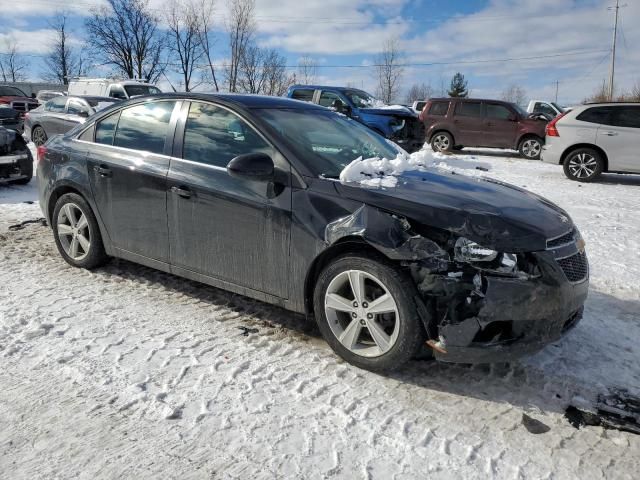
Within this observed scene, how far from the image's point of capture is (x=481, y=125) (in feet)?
54.0

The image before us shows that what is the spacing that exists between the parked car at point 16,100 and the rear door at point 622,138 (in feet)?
72.7

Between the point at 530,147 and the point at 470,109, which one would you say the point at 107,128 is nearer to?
the point at 470,109

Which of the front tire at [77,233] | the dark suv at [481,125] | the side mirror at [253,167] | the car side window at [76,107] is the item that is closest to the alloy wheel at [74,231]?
the front tire at [77,233]

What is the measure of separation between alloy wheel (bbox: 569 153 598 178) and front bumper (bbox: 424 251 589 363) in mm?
9673

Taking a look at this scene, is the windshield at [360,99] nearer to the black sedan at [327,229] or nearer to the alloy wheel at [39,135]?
the alloy wheel at [39,135]

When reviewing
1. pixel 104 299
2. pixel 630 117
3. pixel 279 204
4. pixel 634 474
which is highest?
pixel 630 117

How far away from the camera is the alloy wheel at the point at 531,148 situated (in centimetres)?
1599

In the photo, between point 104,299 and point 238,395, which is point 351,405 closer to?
point 238,395

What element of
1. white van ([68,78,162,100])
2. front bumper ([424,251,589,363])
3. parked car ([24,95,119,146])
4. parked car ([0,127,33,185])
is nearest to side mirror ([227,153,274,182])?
front bumper ([424,251,589,363])

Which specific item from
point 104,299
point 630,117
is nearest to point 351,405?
point 104,299

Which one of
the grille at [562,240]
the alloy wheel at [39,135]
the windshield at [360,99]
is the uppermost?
the windshield at [360,99]

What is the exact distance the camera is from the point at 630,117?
1112 centimetres

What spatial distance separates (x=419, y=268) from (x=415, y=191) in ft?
1.76

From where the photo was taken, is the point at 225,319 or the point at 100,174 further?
the point at 100,174
